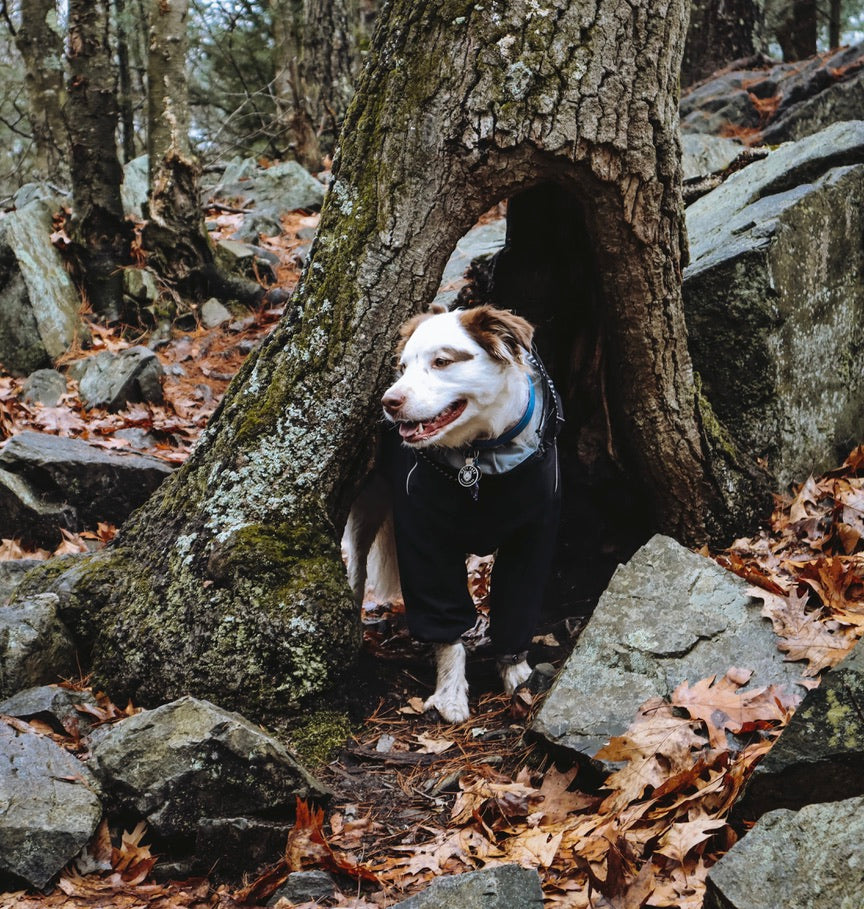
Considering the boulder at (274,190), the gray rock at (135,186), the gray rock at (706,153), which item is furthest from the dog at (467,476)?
the gray rock at (135,186)

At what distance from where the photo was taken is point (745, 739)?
127 inches

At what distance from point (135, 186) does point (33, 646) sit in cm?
941

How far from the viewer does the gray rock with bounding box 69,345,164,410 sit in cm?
747

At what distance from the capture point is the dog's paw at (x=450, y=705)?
4.45 meters

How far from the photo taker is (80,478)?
602 cm

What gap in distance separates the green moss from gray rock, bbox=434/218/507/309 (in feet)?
11.7

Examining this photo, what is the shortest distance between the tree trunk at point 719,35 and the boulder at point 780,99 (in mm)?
782

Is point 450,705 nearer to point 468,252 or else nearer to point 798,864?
point 798,864

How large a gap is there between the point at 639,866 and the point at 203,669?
213cm

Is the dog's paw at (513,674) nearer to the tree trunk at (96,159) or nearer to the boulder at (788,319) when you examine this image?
the boulder at (788,319)

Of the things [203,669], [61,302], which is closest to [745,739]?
[203,669]

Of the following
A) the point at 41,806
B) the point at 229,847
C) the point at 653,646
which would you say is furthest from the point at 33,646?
the point at 653,646

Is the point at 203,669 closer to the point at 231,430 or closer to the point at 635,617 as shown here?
the point at 231,430

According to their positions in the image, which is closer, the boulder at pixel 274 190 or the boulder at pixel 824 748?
the boulder at pixel 824 748
